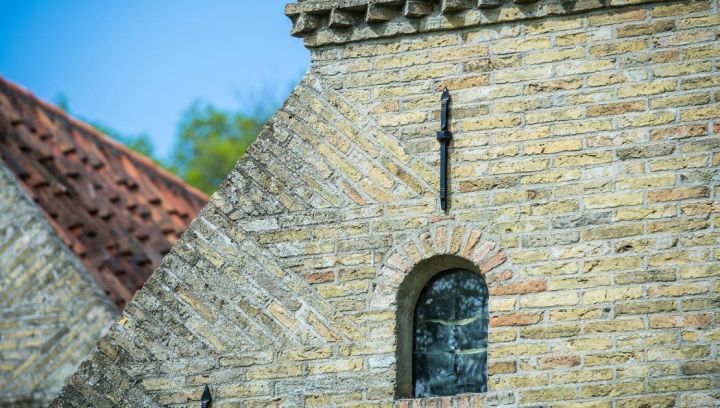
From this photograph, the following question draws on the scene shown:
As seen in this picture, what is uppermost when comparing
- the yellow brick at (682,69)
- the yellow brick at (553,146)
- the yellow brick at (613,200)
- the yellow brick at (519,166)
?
the yellow brick at (682,69)

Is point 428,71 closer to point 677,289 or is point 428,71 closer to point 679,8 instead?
point 679,8

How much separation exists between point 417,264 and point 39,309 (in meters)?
5.48

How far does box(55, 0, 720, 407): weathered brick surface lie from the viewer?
10977 millimetres

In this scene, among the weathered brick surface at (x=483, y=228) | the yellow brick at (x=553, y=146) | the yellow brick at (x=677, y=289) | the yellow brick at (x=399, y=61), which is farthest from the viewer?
the yellow brick at (x=399, y=61)

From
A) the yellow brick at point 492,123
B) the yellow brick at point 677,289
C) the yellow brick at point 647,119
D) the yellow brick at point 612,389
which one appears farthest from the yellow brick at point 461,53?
the yellow brick at point 612,389

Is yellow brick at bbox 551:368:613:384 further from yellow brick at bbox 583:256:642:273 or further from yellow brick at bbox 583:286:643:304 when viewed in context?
yellow brick at bbox 583:256:642:273

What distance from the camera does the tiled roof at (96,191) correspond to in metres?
16.7

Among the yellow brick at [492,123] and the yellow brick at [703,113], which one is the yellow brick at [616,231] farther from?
the yellow brick at [492,123]

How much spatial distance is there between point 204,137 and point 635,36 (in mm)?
25437

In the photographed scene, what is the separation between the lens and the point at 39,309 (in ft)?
52.0

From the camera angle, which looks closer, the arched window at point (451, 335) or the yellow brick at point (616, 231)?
the yellow brick at point (616, 231)

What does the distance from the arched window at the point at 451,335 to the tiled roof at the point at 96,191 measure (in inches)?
195

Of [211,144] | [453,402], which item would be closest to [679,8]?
[453,402]

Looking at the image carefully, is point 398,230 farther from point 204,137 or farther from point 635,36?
point 204,137
